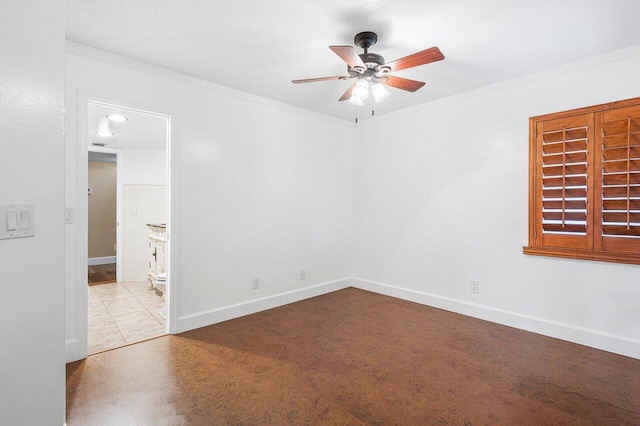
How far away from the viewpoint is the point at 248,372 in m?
2.43

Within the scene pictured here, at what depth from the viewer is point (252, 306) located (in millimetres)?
3752

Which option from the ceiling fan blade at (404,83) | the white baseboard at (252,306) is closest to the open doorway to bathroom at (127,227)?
the white baseboard at (252,306)

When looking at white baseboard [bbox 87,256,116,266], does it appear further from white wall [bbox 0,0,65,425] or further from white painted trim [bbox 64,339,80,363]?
white wall [bbox 0,0,65,425]

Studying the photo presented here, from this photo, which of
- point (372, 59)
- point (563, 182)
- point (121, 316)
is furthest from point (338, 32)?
point (121, 316)

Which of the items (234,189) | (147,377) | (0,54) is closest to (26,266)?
(0,54)

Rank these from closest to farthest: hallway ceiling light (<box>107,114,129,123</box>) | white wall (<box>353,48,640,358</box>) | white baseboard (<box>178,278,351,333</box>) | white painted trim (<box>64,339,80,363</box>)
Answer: white painted trim (<box>64,339,80,363</box>), white wall (<box>353,48,640,358</box>), white baseboard (<box>178,278,351,333</box>), hallway ceiling light (<box>107,114,129,123</box>)

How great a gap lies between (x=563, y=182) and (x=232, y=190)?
3.32 m

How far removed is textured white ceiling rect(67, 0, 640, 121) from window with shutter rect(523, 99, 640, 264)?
1.93 feet

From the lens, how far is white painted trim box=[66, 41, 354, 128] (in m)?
2.61

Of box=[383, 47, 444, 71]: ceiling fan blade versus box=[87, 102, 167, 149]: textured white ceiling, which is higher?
box=[87, 102, 167, 149]: textured white ceiling

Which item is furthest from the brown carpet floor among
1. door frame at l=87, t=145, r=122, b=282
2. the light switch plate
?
door frame at l=87, t=145, r=122, b=282

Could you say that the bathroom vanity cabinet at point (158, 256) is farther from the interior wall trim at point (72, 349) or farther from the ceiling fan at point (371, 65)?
the ceiling fan at point (371, 65)

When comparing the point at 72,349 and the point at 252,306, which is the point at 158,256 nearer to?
the point at 252,306

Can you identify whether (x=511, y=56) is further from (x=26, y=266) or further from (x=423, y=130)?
(x=26, y=266)
